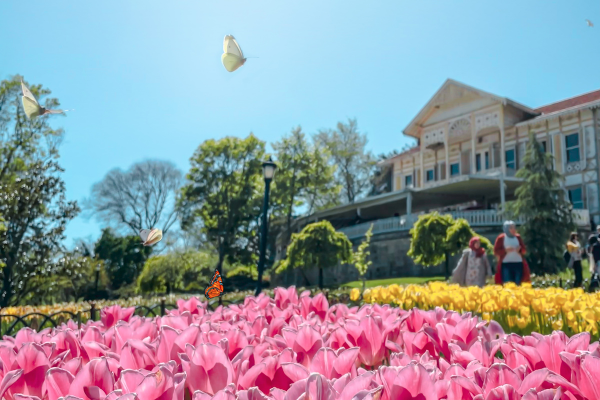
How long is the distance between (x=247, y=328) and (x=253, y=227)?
3584 centimetres

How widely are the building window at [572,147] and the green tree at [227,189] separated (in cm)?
1861

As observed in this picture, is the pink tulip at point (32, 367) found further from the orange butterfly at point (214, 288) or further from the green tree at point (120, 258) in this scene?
the green tree at point (120, 258)

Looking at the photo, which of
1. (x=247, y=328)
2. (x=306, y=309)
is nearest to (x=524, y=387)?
(x=247, y=328)

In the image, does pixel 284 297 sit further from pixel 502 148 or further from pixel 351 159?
pixel 351 159

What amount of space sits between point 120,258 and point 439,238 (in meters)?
26.7

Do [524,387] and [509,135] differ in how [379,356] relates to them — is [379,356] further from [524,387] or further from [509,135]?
[509,135]

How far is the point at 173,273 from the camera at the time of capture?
2516cm

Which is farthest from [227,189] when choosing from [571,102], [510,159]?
[571,102]

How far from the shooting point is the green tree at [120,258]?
39156 mm

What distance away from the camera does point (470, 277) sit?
1088cm

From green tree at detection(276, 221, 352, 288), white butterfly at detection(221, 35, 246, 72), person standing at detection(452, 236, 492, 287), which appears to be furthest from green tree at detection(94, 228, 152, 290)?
white butterfly at detection(221, 35, 246, 72)

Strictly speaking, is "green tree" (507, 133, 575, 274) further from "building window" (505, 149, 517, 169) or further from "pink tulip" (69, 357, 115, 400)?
"pink tulip" (69, 357, 115, 400)

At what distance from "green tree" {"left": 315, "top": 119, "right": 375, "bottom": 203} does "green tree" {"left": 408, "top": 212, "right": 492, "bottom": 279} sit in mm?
25052

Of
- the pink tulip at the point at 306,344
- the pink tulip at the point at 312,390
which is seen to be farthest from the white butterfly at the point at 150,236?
the pink tulip at the point at 312,390
